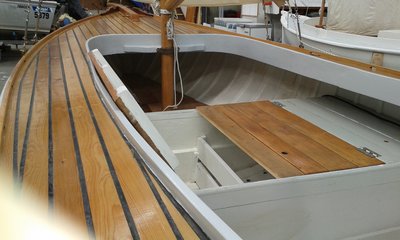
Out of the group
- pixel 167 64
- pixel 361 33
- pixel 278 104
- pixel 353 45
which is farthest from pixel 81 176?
pixel 361 33

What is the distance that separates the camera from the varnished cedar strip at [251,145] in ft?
3.60

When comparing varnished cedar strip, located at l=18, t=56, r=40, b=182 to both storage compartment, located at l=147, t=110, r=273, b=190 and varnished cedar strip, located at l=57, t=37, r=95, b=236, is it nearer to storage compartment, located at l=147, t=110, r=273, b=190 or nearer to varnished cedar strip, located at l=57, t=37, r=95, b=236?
varnished cedar strip, located at l=57, t=37, r=95, b=236

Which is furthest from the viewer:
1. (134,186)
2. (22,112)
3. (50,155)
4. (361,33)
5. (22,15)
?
(22,15)

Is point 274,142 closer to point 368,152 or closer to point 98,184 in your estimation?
point 368,152

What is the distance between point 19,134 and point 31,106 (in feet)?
0.78

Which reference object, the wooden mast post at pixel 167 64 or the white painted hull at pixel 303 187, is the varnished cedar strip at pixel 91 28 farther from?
the white painted hull at pixel 303 187

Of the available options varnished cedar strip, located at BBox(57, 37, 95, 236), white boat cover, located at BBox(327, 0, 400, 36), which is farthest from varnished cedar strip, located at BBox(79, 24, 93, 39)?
white boat cover, located at BBox(327, 0, 400, 36)

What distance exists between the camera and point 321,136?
137 centimetres

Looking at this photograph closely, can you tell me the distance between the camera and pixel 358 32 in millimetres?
3512

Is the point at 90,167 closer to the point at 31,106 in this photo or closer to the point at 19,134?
the point at 19,134

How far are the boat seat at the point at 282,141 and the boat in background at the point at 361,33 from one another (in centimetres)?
138

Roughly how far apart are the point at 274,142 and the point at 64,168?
30.6 inches

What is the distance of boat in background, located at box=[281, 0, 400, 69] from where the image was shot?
2840 mm

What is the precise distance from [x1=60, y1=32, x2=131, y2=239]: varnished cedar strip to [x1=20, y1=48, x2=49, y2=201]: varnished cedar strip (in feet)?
0.27
